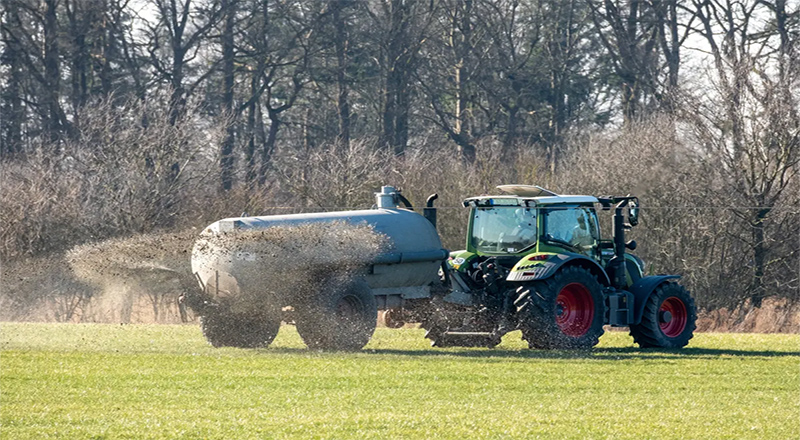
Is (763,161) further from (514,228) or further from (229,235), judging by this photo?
(229,235)

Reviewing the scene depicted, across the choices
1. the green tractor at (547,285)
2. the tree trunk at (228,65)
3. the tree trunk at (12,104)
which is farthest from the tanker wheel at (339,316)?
the tree trunk at (12,104)

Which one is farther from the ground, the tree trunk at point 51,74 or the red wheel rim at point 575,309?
the tree trunk at point 51,74

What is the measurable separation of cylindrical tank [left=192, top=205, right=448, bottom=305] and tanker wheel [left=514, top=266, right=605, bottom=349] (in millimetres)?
1608

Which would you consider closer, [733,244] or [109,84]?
[733,244]

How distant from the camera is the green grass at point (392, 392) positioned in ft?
35.0

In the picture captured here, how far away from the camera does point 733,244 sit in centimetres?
3162

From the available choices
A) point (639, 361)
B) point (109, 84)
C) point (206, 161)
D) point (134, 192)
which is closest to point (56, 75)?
point (109, 84)

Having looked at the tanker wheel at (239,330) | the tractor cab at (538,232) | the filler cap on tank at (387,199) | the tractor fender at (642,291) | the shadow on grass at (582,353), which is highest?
the filler cap on tank at (387,199)

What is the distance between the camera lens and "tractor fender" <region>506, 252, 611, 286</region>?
18.2 metres

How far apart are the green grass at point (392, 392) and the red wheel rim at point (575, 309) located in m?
0.61

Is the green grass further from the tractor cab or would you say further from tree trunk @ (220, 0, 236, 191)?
tree trunk @ (220, 0, 236, 191)

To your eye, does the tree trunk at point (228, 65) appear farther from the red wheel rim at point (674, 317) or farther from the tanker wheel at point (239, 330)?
the red wheel rim at point (674, 317)

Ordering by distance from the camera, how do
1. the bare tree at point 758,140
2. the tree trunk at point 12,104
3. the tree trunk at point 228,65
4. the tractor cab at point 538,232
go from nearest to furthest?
the tractor cab at point 538,232, the bare tree at point 758,140, the tree trunk at point 12,104, the tree trunk at point 228,65

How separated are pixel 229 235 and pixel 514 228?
180 inches
